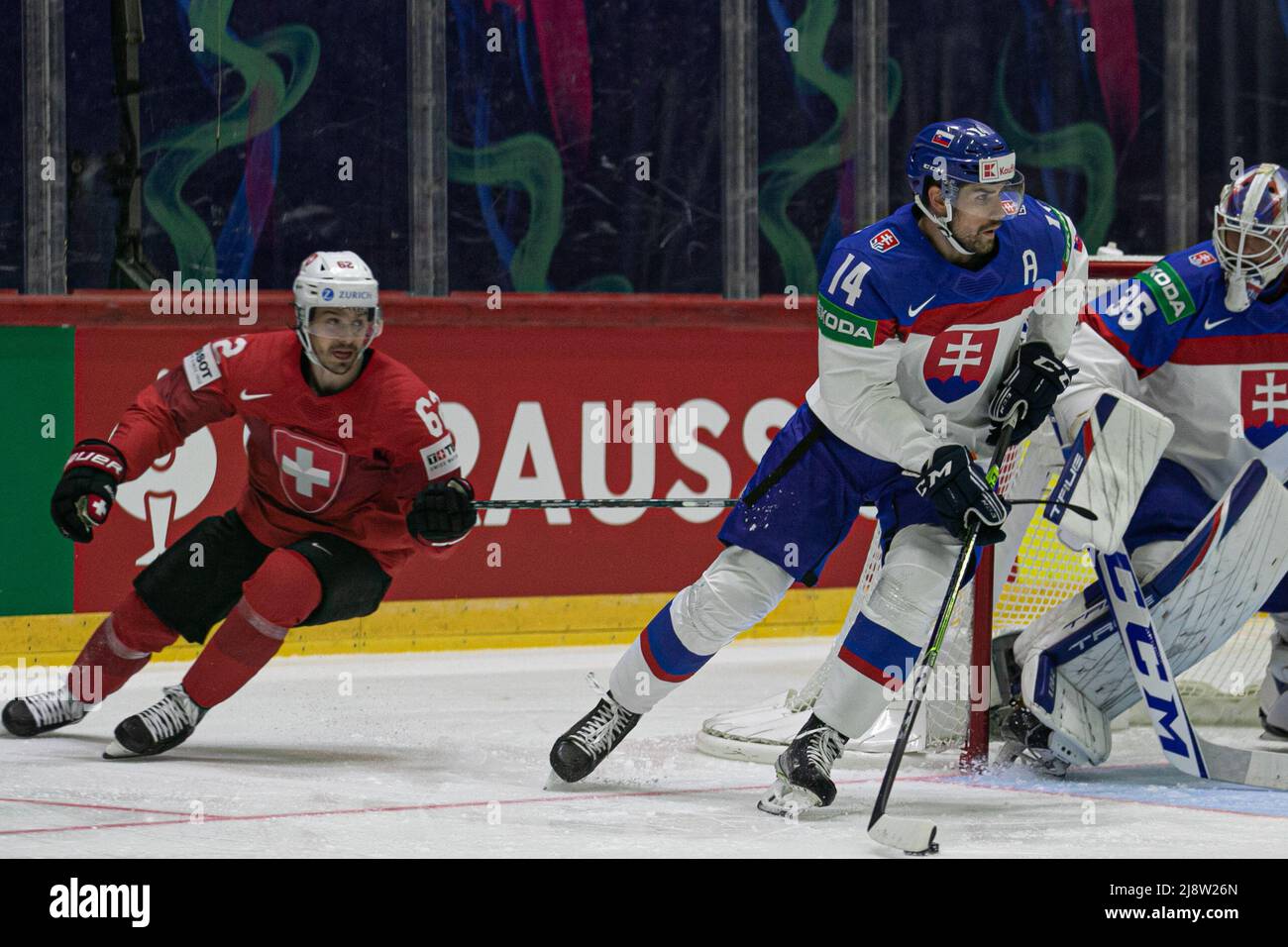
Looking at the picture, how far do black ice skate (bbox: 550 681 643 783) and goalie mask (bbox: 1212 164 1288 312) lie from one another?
146 centimetres

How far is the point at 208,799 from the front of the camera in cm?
380

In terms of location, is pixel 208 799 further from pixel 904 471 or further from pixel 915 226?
pixel 915 226

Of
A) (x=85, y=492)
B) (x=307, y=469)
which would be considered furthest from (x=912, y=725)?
(x=85, y=492)

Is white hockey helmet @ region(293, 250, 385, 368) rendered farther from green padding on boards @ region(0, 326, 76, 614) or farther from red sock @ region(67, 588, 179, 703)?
green padding on boards @ region(0, 326, 76, 614)

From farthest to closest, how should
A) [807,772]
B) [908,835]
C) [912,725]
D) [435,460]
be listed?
[435,460] < [807,772] < [912,725] < [908,835]

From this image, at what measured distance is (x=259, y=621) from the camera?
4270 mm

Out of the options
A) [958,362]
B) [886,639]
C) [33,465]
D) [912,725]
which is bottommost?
[912,725]

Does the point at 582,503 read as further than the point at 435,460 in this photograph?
No

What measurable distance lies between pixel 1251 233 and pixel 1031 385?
567 millimetres

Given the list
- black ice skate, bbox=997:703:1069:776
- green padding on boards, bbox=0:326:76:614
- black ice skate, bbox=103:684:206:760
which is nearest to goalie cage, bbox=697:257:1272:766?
black ice skate, bbox=997:703:1069:776

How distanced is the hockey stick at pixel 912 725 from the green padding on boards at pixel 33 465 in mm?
3028

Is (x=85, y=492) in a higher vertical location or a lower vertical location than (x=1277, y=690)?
higher

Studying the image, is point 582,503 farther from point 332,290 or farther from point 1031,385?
point 1031,385

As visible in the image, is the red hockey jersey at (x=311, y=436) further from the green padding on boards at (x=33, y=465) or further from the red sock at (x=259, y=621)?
the green padding on boards at (x=33, y=465)
